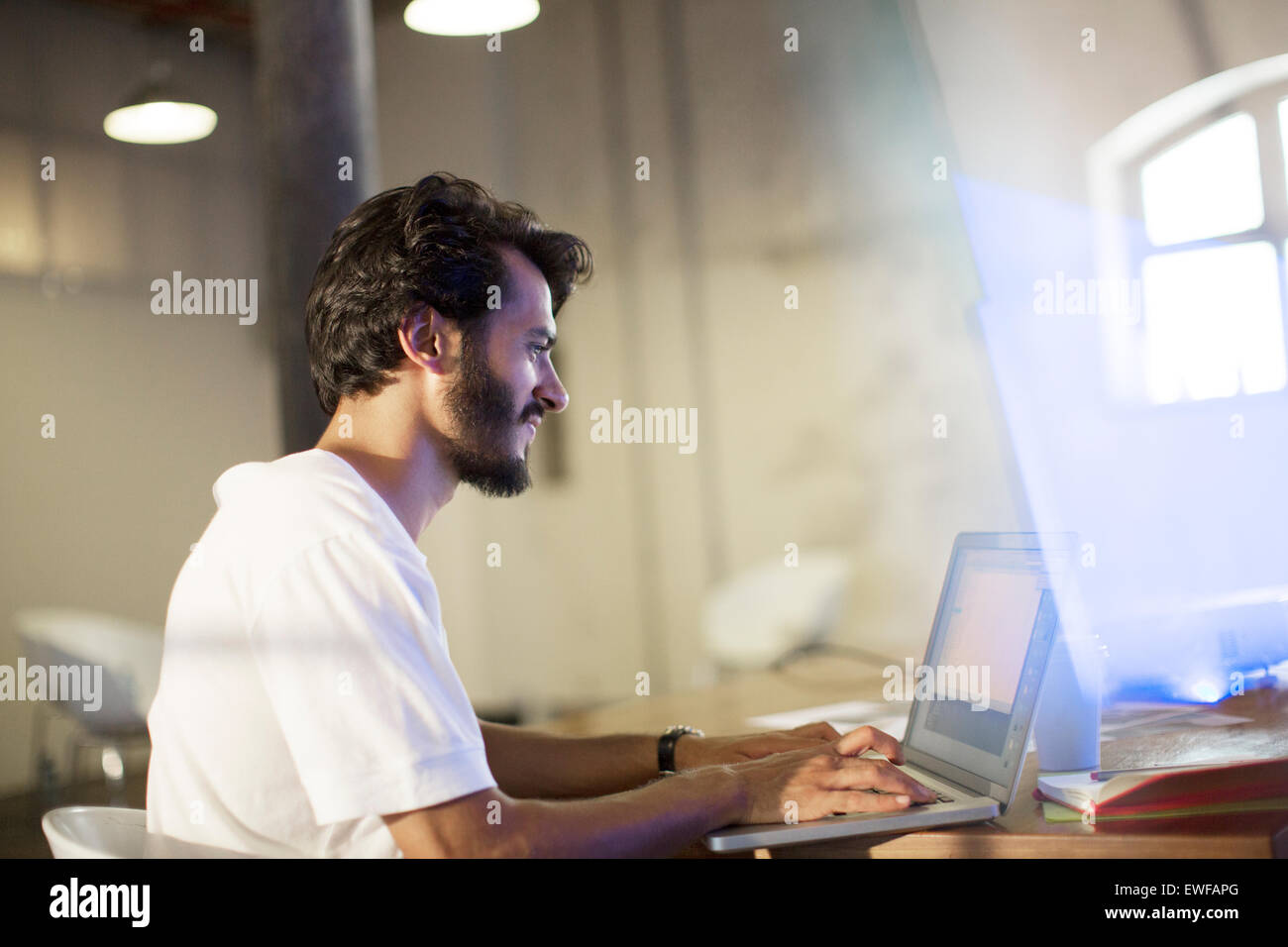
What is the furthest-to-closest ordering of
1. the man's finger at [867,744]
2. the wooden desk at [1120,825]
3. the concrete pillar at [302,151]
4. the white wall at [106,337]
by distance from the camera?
the white wall at [106,337] → the concrete pillar at [302,151] → the man's finger at [867,744] → the wooden desk at [1120,825]

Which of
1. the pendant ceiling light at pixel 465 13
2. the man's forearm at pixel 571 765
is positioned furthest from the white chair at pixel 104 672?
the man's forearm at pixel 571 765

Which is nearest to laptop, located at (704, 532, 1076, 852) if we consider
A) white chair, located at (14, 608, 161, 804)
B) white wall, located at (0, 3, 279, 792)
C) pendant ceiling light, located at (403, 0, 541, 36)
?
pendant ceiling light, located at (403, 0, 541, 36)

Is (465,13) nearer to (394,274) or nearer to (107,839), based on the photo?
(394,274)

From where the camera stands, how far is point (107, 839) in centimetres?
129

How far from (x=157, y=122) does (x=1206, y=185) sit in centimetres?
381

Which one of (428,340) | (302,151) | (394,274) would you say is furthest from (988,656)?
(302,151)

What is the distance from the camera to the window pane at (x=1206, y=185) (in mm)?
3799

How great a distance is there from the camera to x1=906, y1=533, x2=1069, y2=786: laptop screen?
50.0 inches

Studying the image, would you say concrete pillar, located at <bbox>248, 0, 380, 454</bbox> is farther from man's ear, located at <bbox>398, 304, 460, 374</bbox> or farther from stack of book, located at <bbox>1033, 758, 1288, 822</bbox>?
stack of book, located at <bbox>1033, 758, 1288, 822</bbox>

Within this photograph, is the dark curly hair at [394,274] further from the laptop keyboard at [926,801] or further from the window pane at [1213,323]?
the window pane at [1213,323]

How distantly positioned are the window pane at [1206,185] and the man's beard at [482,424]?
3287mm

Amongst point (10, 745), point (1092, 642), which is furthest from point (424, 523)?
point (10, 745)

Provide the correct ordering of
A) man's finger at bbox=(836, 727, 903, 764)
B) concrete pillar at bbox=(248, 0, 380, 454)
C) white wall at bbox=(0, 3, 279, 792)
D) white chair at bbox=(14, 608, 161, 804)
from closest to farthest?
man's finger at bbox=(836, 727, 903, 764), concrete pillar at bbox=(248, 0, 380, 454), white chair at bbox=(14, 608, 161, 804), white wall at bbox=(0, 3, 279, 792)

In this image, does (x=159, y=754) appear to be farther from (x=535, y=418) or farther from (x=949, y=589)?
(x=949, y=589)
